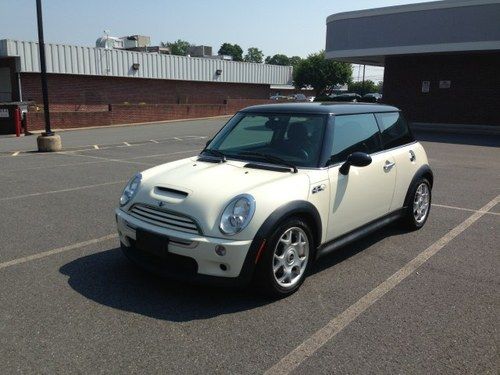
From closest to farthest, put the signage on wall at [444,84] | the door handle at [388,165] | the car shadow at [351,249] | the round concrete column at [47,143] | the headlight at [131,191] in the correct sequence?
the headlight at [131,191] → the car shadow at [351,249] → the door handle at [388,165] → the round concrete column at [47,143] → the signage on wall at [444,84]

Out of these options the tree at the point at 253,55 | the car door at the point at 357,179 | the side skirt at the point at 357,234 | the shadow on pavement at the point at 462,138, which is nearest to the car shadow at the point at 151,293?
the side skirt at the point at 357,234

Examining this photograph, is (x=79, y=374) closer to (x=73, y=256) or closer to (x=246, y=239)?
(x=246, y=239)

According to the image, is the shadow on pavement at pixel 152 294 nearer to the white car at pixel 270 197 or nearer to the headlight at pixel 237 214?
the white car at pixel 270 197

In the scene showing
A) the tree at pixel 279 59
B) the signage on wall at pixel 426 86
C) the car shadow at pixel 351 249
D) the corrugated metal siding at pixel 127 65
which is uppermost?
the tree at pixel 279 59

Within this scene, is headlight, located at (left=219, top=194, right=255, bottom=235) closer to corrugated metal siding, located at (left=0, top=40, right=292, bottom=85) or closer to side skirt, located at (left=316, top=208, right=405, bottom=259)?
side skirt, located at (left=316, top=208, right=405, bottom=259)

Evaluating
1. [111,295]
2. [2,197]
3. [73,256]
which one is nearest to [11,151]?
[2,197]

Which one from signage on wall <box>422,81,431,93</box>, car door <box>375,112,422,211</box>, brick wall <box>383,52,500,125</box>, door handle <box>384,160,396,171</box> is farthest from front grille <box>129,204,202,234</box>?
signage on wall <box>422,81,431,93</box>

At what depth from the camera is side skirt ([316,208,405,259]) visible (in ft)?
14.0

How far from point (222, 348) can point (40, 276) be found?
207 cm

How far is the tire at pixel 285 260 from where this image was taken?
366 centimetres

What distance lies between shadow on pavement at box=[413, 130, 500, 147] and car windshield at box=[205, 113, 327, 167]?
13.6m

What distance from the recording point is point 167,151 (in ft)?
46.6

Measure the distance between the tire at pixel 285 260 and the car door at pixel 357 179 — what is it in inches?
15.2

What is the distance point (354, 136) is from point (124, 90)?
31.2m
